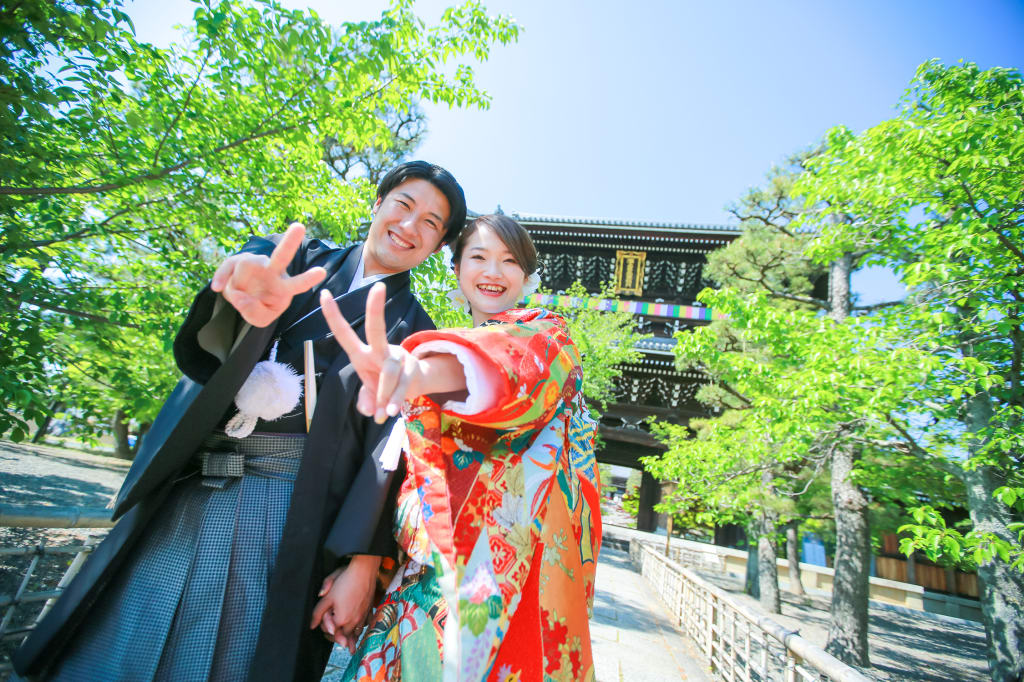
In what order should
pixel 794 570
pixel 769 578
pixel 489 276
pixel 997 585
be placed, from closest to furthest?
pixel 489 276, pixel 997 585, pixel 769 578, pixel 794 570

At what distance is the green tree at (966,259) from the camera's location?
12.9ft

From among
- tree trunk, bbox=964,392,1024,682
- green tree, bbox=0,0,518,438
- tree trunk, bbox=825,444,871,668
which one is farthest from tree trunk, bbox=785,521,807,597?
green tree, bbox=0,0,518,438

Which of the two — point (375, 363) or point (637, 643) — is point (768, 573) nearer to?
point (637, 643)

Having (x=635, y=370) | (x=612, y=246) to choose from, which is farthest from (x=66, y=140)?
(x=612, y=246)

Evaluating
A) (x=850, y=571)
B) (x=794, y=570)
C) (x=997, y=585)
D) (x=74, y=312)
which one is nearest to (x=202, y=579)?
(x=74, y=312)

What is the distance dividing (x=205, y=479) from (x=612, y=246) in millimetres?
17958

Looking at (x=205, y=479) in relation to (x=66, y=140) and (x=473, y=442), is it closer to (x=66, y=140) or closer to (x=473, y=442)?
(x=473, y=442)

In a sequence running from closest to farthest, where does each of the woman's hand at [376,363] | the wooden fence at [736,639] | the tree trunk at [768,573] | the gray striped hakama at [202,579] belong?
the woman's hand at [376,363]
the gray striped hakama at [202,579]
the wooden fence at [736,639]
the tree trunk at [768,573]

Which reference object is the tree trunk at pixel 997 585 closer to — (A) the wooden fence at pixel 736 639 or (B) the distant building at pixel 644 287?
(A) the wooden fence at pixel 736 639

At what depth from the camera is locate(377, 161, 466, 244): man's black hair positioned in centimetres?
162

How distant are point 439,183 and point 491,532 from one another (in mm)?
1110

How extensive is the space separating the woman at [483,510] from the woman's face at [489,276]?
24 cm

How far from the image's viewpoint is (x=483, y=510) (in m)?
1.07

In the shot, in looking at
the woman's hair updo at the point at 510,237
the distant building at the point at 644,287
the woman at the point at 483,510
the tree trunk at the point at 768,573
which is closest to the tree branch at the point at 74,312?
the woman's hair updo at the point at 510,237
